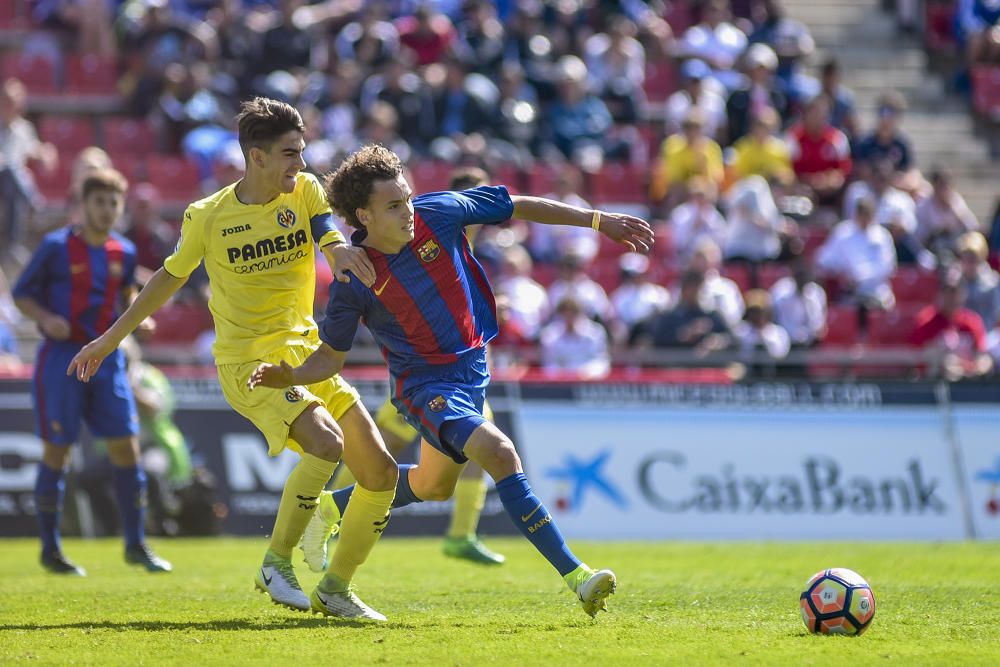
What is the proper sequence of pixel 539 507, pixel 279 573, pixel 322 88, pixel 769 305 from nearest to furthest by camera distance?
pixel 539 507
pixel 279 573
pixel 769 305
pixel 322 88

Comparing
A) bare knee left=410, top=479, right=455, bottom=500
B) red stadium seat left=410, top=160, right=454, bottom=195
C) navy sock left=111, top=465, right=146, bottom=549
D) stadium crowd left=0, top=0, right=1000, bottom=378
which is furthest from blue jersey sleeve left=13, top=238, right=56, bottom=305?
red stadium seat left=410, top=160, right=454, bottom=195

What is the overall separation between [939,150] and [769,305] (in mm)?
7474

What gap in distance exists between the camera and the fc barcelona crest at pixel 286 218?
25.6ft

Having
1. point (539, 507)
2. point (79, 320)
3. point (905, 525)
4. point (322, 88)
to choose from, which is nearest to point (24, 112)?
point (322, 88)

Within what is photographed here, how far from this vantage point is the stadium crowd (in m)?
16.2

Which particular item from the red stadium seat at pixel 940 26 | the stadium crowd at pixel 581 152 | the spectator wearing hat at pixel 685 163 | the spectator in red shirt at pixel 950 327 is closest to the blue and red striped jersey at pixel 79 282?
the stadium crowd at pixel 581 152

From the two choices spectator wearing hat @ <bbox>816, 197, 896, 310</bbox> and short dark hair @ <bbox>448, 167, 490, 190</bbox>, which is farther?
spectator wearing hat @ <bbox>816, 197, 896, 310</bbox>

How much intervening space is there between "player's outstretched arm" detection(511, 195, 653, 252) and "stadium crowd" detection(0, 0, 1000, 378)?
23.2ft

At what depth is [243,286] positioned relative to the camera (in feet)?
25.7

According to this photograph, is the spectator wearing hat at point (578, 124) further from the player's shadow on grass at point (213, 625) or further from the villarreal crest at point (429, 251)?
the player's shadow on grass at point (213, 625)

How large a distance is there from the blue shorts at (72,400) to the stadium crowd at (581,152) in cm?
426

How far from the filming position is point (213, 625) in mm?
7367

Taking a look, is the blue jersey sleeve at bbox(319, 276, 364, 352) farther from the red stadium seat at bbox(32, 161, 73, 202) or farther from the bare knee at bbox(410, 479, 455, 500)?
the red stadium seat at bbox(32, 161, 73, 202)

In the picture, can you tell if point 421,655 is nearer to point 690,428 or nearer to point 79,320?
point 79,320
